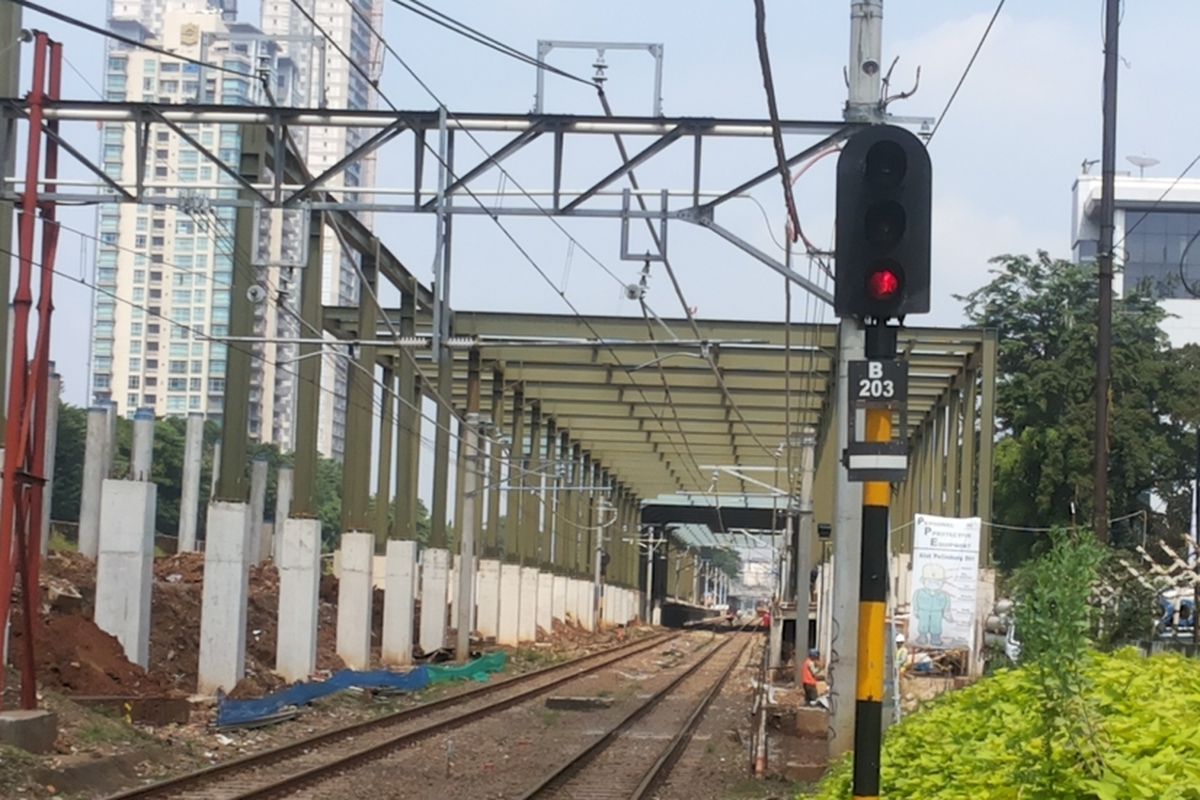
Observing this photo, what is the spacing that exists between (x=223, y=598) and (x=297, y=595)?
166 inches

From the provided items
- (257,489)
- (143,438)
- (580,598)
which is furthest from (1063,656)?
(580,598)

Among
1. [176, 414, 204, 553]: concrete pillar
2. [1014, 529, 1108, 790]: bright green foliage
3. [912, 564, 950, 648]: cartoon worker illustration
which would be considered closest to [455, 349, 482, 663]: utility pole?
[176, 414, 204, 553]: concrete pillar

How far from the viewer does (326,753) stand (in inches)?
943

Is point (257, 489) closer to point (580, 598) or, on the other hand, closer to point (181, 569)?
point (181, 569)

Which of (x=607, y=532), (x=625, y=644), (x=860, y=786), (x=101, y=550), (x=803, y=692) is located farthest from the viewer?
(x=607, y=532)

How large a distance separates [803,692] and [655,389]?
22983 mm

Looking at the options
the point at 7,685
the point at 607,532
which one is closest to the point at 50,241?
the point at 7,685

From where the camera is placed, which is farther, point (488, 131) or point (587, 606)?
point (587, 606)

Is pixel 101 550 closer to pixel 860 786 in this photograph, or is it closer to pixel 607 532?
pixel 860 786

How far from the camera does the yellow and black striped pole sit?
8961mm

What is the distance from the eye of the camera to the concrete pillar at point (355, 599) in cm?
3906

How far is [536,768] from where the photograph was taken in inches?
941

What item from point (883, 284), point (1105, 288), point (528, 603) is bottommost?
point (528, 603)

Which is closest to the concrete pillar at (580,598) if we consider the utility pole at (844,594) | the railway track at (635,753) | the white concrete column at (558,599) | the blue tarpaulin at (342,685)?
the white concrete column at (558,599)
